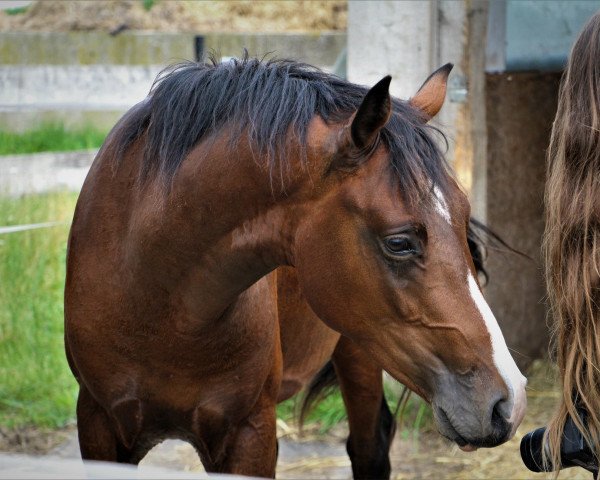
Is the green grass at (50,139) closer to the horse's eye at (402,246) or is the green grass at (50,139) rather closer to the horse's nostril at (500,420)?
the horse's eye at (402,246)

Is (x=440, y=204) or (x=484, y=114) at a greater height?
(x=440, y=204)

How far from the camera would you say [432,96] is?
8.32 feet

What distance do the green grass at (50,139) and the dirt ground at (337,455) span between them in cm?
238

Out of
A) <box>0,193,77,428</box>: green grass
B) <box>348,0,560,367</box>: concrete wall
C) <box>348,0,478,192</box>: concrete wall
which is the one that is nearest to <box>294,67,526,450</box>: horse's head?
<box>348,0,560,367</box>: concrete wall

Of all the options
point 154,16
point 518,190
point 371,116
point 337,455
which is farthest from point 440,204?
point 154,16

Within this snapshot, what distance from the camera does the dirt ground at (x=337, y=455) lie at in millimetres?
4516

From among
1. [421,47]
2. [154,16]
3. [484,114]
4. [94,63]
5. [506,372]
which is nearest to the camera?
[506,372]

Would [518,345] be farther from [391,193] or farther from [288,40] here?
[391,193]

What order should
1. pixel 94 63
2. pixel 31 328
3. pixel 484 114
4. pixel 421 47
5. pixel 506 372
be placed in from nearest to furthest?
pixel 506 372, pixel 421 47, pixel 31 328, pixel 484 114, pixel 94 63

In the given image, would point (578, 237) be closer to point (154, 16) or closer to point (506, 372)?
point (506, 372)

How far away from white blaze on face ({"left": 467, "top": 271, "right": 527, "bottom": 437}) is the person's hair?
12 cm

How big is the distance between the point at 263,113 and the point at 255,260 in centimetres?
37

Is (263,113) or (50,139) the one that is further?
(50,139)

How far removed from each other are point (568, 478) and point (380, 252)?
2.79 meters
